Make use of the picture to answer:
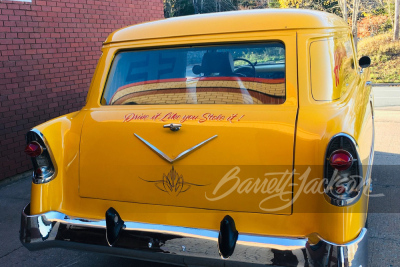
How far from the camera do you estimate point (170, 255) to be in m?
2.62

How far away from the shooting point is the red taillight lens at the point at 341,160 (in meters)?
2.36

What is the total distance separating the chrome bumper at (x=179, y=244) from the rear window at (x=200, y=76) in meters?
0.89

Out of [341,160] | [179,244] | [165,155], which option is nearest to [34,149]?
[165,155]

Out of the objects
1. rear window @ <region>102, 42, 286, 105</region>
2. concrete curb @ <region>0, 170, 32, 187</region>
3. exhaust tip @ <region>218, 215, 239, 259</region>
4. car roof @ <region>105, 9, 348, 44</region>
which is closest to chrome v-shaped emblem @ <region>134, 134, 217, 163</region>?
rear window @ <region>102, 42, 286, 105</region>

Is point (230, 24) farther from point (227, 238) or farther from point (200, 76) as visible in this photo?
point (227, 238)

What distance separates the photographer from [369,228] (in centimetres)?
407

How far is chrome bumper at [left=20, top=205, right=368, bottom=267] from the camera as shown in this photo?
235 centimetres

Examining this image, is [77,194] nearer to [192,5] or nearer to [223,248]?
[223,248]

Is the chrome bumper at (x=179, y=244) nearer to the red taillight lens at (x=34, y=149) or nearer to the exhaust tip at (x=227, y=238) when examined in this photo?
the exhaust tip at (x=227, y=238)

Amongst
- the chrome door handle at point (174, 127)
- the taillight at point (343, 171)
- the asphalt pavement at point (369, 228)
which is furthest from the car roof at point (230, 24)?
the asphalt pavement at point (369, 228)

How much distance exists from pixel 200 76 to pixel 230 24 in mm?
419

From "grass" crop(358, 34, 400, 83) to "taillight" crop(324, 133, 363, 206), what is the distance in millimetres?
17649

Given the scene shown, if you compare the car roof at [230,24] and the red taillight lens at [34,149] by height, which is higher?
the car roof at [230,24]

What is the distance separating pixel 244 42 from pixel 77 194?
5.20 feet
